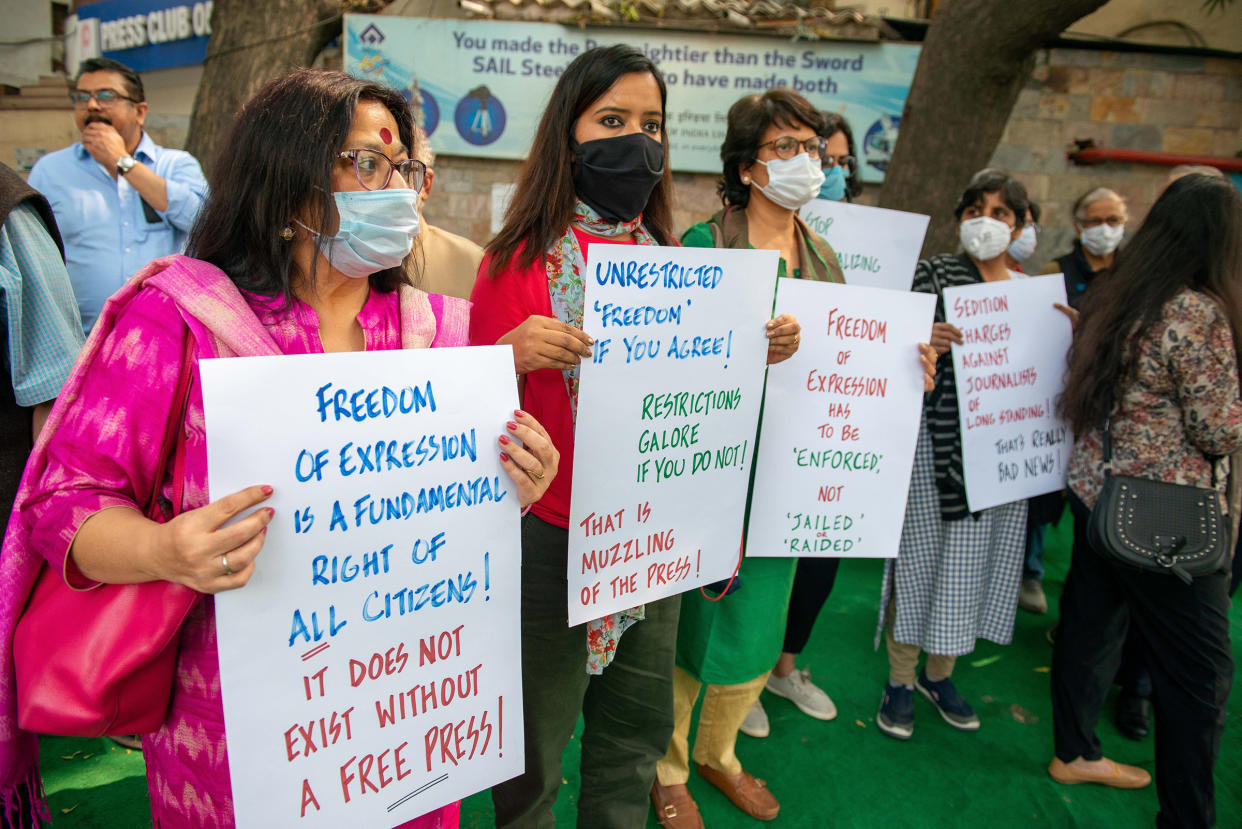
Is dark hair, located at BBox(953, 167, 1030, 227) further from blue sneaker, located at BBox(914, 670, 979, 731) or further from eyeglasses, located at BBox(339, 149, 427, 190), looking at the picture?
eyeglasses, located at BBox(339, 149, 427, 190)

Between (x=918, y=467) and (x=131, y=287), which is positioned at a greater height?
(x=131, y=287)

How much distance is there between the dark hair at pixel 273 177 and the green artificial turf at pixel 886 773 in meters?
1.93

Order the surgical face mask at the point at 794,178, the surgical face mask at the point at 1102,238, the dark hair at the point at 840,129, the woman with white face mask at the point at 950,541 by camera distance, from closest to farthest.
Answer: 1. the surgical face mask at the point at 794,178
2. the woman with white face mask at the point at 950,541
3. the dark hair at the point at 840,129
4. the surgical face mask at the point at 1102,238

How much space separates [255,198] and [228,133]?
0.14m

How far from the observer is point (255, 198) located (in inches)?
48.5

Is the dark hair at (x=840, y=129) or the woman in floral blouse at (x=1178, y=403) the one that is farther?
the dark hair at (x=840, y=129)

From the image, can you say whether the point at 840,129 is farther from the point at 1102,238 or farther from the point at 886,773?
the point at 886,773

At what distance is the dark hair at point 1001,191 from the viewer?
9.93 feet

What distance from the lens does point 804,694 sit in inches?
126

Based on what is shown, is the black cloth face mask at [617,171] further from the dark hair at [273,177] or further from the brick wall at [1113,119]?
the brick wall at [1113,119]

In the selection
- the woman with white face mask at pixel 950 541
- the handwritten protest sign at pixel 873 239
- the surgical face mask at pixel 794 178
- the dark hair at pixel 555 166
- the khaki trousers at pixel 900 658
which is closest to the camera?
the dark hair at pixel 555 166

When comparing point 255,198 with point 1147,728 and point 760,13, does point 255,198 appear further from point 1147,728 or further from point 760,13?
point 760,13

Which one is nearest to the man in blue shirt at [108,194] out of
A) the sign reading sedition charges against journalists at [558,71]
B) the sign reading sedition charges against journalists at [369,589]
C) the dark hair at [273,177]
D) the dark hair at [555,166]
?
the dark hair at [555,166]

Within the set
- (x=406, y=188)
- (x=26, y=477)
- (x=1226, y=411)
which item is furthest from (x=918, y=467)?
(x=26, y=477)
